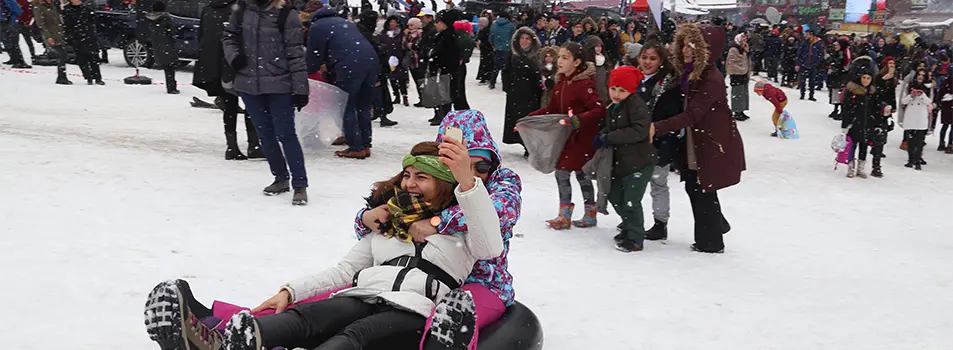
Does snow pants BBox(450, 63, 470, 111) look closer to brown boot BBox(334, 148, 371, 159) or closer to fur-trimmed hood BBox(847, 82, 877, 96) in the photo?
brown boot BBox(334, 148, 371, 159)

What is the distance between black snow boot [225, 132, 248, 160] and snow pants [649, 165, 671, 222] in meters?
4.23

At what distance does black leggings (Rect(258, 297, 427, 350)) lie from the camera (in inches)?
105

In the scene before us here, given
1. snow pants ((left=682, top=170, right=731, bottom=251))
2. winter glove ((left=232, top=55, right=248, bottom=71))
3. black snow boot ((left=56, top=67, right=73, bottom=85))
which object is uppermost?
winter glove ((left=232, top=55, right=248, bottom=71))

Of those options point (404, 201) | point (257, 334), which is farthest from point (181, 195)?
point (257, 334)

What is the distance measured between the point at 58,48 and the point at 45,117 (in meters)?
3.91

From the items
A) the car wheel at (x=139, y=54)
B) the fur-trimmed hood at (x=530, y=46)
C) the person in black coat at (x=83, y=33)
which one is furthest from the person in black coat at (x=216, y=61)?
the car wheel at (x=139, y=54)

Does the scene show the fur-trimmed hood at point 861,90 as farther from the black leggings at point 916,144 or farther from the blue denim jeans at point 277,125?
A: the blue denim jeans at point 277,125

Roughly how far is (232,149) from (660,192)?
435 centimetres

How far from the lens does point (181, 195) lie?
6277 mm

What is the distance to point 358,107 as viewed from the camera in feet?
27.2

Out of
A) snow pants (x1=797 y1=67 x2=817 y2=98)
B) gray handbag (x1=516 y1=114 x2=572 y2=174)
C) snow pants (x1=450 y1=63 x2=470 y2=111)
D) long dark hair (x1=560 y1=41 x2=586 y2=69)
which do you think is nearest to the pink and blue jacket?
gray handbag (x1=516 y1=114 x2=572 y2=174)

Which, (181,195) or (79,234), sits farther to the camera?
(181,195)

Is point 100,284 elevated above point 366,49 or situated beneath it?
situated beneath

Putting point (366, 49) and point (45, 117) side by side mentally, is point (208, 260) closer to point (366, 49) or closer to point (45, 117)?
point (366, 49)
